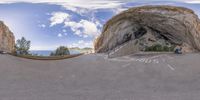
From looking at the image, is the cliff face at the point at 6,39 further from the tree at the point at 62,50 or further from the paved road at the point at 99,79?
the paved road at the point at 99,79

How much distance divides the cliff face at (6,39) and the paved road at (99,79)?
22.6ft

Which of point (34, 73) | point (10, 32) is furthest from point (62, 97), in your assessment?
point (10, 32)

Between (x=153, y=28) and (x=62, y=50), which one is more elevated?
(x=153, y=28)

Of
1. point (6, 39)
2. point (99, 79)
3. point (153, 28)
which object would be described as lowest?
point (99, 79)

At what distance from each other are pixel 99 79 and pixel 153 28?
12.3m

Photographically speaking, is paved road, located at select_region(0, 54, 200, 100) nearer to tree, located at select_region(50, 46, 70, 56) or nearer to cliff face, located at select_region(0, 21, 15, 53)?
tree, located at select_region(50, 46, 70, 56)

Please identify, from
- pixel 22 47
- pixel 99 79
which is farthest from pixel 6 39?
pixel 99 79

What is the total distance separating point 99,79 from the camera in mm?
10133

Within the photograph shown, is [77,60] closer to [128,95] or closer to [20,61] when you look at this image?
[20,61]

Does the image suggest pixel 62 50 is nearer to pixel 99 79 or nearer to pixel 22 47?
pixel 22 47

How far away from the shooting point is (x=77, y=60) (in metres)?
12.7

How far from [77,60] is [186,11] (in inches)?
375

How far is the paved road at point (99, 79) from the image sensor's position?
8.09 m

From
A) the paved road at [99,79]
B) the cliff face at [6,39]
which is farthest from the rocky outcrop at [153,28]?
the paved road at [99,79]
